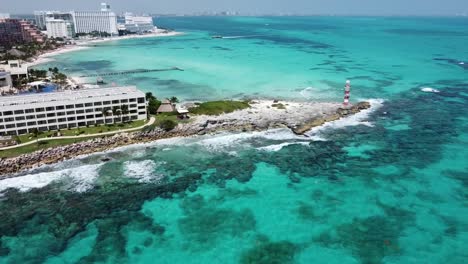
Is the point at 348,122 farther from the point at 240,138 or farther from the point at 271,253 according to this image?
the point at 271,253

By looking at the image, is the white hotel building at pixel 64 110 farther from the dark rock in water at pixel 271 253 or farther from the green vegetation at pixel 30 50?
the green vegetation at pixel 30 50

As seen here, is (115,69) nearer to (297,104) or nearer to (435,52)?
(297,104)

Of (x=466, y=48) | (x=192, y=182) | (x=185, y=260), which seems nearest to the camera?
(x=185, y=260)

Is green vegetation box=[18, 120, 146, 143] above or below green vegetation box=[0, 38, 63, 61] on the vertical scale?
below

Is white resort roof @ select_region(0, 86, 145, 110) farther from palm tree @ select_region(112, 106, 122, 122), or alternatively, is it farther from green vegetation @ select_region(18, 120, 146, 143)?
green vegetation @ select_region(18, 120, 146, 143)

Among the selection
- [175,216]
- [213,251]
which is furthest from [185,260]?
[175,216]

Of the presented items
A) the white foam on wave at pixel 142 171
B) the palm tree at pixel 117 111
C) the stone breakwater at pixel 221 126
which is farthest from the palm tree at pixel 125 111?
the white foam on wave at pixel 142 171

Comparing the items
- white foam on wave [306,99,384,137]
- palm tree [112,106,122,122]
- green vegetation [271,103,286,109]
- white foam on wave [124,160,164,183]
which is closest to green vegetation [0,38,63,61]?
palm tree [112,106,122,122]

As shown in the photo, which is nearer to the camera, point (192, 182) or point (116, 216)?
point (116, 216)
